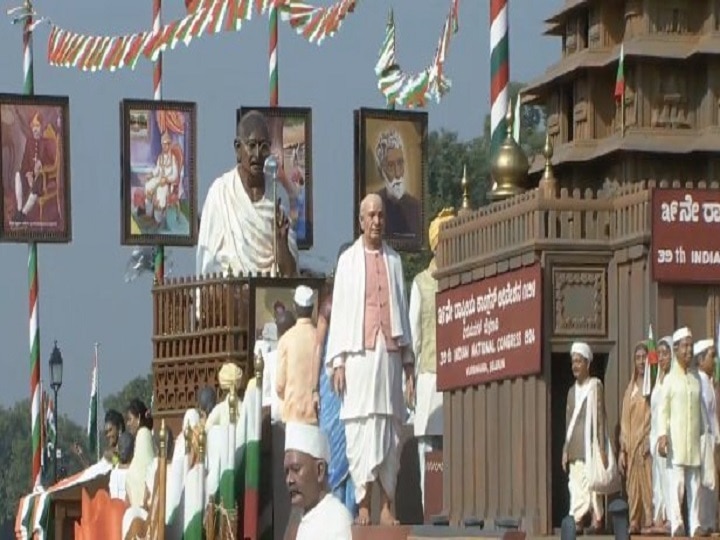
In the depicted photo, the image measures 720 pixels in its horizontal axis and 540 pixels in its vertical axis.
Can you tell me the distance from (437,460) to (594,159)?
3.30 metres

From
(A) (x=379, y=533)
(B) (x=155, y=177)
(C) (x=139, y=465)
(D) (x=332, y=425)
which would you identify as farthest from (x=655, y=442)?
(B) (x=155, y=177)

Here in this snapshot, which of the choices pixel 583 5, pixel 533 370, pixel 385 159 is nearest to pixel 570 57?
pixel 583 5

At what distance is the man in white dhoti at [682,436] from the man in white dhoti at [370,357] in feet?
6.35

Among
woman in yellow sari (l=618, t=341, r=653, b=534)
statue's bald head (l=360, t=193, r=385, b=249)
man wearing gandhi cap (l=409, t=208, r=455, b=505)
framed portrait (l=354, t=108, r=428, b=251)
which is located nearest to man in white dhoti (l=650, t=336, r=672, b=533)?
woman in yellow sari (l=618, t=341, r=653, b=534)

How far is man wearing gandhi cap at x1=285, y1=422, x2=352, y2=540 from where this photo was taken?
12.1 meters

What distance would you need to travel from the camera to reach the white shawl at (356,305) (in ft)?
58.4

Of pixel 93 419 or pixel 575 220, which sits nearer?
pixel 575 220

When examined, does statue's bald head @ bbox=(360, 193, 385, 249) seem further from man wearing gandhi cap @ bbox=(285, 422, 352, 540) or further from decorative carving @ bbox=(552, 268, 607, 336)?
man wearing gandhi cap @ bbox=(285, 422, 352, 540)

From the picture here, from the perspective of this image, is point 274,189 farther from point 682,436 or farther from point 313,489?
point 313,489

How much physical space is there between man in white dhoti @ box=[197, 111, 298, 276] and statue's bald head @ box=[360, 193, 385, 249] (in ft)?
23.1

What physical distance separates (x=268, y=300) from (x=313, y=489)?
11.0 meters

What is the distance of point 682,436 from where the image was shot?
1677cm

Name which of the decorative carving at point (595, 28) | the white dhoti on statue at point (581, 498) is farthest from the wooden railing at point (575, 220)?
the decorative carving at point (595, 28)

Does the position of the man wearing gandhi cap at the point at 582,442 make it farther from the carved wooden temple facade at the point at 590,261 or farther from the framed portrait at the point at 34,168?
the framed portrait at the point at 34,168
